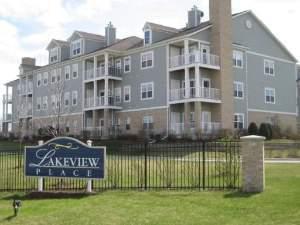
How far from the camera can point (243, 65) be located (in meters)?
45.4

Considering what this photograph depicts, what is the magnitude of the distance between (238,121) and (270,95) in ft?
21.0

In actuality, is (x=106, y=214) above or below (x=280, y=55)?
→ below

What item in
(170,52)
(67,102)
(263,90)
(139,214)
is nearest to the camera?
(139,214)

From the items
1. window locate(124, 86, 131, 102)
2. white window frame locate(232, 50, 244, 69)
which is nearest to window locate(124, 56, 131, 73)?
window locate(124, 86, 131, 102)

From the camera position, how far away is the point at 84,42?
5428 cm

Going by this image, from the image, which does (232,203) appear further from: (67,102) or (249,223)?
(67,102)

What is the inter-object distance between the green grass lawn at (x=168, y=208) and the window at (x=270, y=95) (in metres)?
34.5

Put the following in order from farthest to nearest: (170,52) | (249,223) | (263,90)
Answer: (263,90) < (170,52) < (249,223)

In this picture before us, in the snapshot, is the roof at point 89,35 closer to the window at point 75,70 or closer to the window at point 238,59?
the window at point 75,70

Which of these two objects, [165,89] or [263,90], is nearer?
[165,89]

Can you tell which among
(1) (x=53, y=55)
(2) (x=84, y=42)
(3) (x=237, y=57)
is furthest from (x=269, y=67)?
(1) (x=53, y=55)

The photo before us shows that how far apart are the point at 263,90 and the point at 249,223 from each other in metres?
39.1

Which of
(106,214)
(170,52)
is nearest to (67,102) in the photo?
(170,52)

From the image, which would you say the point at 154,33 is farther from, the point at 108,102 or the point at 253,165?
the point at 253,165
